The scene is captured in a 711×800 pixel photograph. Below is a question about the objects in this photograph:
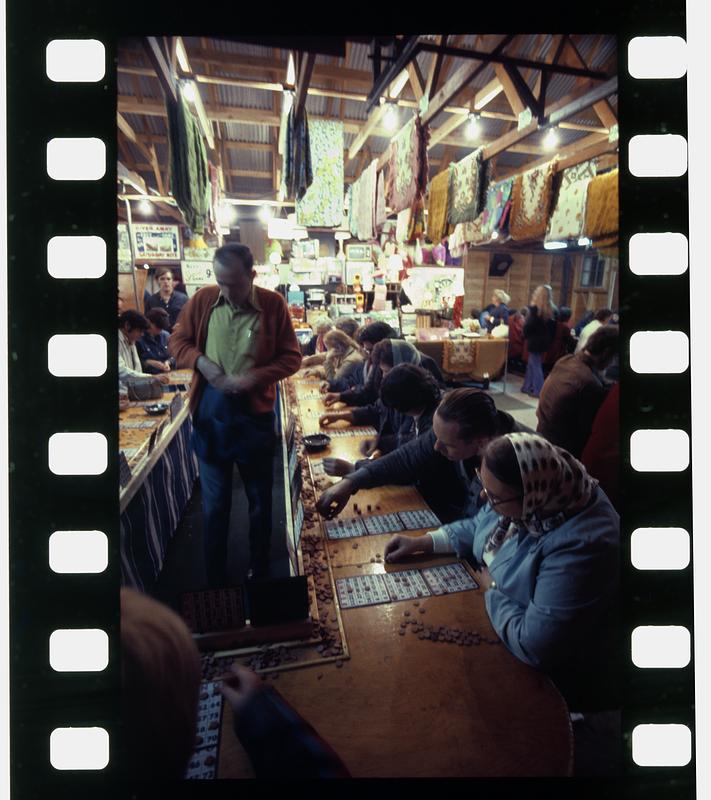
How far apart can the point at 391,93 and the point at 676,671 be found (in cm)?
448

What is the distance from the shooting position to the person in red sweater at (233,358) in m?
2.26

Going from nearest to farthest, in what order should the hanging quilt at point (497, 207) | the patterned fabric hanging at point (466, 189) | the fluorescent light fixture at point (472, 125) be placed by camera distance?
the fluorescent light fixture at point (472, 125) → the patterned fabric hanging at point (466, 189) → the hanging quilt at point (497, 207)

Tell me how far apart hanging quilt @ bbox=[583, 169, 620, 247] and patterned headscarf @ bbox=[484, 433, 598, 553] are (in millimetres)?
2604

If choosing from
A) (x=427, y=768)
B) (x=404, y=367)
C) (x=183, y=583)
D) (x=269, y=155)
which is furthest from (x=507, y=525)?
(x=269, y=155)

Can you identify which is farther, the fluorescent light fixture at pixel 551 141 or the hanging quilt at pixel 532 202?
the fluorescent light fixture at pixel 551 141

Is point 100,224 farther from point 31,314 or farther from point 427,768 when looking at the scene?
point 427,768

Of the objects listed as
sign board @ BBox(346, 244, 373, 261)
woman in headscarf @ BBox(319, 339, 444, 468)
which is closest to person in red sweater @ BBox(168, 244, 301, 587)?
woman in headscarf @ BBox(319, 339, 444, 468)

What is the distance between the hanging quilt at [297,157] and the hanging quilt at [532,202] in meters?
2.84

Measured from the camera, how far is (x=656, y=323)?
174 cm

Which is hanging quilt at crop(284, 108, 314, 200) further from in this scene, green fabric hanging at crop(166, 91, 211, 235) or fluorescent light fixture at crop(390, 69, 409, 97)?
green fabric hanging at crop(166, 91, 211, 235)

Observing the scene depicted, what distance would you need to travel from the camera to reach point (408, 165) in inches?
185

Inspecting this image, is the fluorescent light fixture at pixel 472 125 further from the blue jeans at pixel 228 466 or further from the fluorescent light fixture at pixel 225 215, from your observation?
the blue jeans at pixel 228 466

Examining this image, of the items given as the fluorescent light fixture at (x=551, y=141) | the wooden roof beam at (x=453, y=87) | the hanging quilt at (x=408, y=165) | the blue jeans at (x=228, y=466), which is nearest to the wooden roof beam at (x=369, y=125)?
the hanging quilt at (x=408, y=165)

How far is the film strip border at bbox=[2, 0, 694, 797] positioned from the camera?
1.69m
